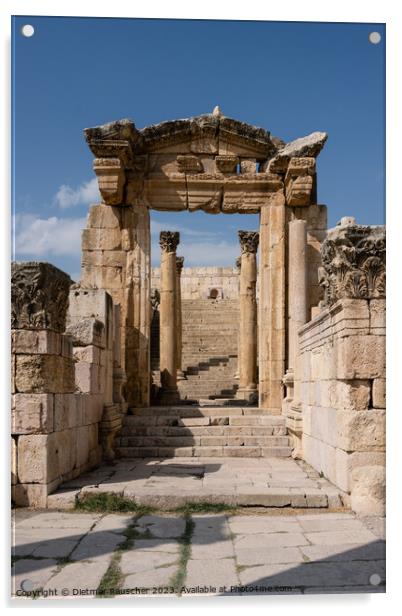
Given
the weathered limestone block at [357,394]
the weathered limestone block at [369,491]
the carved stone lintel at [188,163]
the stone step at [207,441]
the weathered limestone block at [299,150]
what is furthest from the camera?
the carved stone lintel at [188,163]

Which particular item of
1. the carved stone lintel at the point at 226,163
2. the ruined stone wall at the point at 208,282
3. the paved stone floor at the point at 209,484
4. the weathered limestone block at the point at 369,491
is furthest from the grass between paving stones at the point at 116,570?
the ruined stone wall at the point at 208,282

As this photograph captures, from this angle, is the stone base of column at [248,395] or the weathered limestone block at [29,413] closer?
the weathered limestone block at [29,413]

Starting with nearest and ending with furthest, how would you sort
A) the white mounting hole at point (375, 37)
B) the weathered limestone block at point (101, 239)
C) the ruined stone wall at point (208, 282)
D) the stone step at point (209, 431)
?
the white mounting hole at point (375, 37) < the stone step at point (209, 431) < the weathered limestone block at point (101, 239) < the ruined stone wall at point (208, 282)

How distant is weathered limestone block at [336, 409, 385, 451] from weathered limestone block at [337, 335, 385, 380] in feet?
1.18

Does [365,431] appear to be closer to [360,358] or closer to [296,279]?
[360,358]

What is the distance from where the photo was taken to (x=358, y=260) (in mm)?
6086

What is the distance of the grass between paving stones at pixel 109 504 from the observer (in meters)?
6.26

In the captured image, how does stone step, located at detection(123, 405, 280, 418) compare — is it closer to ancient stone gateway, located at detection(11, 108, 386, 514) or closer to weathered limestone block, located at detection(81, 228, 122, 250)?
ancient stone gateway, located at detection(11, 108, 386, 514)

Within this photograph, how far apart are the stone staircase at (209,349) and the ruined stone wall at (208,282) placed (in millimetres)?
6870

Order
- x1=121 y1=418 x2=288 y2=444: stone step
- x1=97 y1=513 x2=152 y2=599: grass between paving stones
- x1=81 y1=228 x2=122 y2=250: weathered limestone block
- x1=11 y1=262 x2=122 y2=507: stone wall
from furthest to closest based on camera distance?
x1=81 y1=228 x2=122 y2=250: weathered limestone block, x1=121 y1=418 x2=288 y2=444: stone step, x1=11 y1=262 x2=122 y2=507: stone wall, x1=97 y1=513 x2=152 y2=599: grass between paving stones

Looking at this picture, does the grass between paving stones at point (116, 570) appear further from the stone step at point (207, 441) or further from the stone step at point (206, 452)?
the stone step at point (207, 441)

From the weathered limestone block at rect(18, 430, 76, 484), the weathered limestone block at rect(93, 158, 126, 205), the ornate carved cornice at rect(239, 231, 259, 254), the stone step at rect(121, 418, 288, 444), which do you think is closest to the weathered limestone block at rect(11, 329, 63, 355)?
the weathered limestone block at rect(18, 430, 76, 484)

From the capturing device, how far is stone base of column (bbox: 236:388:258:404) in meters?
13.8

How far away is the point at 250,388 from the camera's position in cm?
1476
